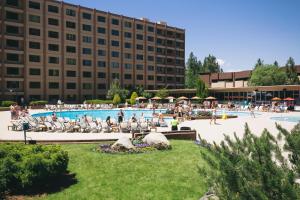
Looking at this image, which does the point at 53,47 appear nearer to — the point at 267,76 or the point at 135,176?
the point at 267,76

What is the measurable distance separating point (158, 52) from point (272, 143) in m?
88.8

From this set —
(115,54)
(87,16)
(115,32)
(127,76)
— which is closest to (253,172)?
(87,16)

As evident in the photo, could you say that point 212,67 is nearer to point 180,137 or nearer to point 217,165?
point 180,137

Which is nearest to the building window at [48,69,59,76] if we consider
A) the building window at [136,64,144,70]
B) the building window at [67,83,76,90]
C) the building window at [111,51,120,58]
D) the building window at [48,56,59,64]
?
the building window at [48,56,59,64]

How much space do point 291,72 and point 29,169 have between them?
85141 millimetres

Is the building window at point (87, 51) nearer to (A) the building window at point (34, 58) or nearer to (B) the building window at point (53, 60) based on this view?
(B) the building window at point (53, 60)

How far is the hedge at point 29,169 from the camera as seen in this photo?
10016mm

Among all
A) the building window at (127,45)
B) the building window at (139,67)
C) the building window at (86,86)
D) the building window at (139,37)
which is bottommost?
the building window at (86,86)

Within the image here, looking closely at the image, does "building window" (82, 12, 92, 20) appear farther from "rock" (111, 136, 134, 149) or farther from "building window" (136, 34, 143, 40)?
"rock" (111, 136, 134, 149)

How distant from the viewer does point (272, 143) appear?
4.00 m

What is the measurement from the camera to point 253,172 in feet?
12.1

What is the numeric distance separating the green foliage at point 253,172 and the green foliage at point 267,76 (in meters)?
84.7

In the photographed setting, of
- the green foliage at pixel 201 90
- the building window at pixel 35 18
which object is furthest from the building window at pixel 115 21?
the green foliage at pixel 201 90

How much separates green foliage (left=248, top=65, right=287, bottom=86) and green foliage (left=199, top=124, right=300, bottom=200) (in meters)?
84.7
